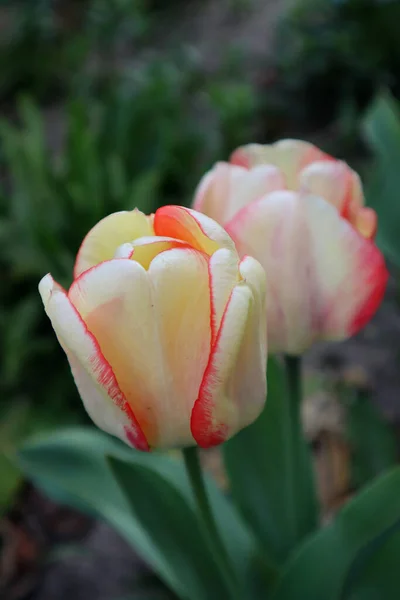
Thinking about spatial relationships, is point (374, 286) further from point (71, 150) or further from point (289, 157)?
point (71, 150)

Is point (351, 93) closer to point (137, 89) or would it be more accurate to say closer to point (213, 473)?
point (137, 89)

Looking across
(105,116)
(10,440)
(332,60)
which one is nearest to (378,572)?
(10,440)

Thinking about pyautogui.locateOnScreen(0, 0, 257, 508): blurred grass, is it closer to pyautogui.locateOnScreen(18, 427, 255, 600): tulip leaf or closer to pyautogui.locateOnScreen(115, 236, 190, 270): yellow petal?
pyautogui.locateOnScreen(18, 427, 255, 600): tulip leaf

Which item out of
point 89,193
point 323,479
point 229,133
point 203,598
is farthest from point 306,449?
point 229,133

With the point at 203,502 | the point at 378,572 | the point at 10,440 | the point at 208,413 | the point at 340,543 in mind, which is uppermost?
the point at 208,413

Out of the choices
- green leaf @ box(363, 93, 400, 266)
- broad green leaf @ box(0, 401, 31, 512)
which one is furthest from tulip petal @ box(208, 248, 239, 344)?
broad green leaf @ box(0, 401, 31, 512)

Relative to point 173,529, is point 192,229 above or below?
above
